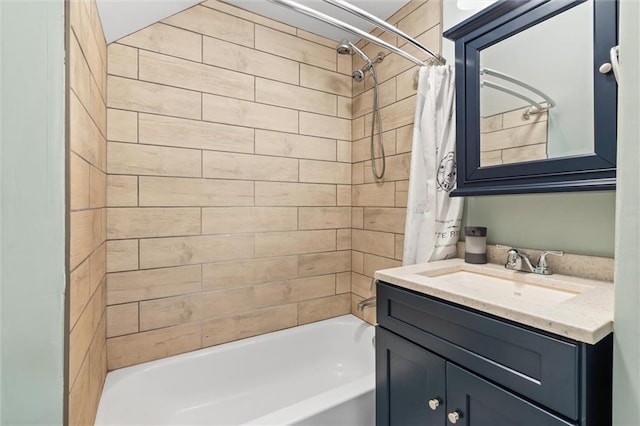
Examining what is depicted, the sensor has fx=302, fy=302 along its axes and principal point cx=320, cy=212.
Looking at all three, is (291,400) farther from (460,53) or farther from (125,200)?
(460,53)

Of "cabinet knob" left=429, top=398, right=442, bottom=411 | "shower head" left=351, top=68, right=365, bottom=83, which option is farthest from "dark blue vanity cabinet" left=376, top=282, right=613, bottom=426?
"shower head" left=351, top=68, right=365, bottom=83

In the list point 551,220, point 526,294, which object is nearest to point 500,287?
point 526,294

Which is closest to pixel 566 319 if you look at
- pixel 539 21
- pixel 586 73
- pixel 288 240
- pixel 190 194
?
pixel 586 73

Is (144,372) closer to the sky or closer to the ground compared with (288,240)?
closer to the ground

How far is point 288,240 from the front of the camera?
2055mm

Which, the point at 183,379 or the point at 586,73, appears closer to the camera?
the point at 586,73

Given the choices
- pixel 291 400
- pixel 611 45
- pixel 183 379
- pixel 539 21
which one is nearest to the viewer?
pixel 611 45

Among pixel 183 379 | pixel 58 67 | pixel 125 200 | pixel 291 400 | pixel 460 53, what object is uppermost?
pixel 460 53

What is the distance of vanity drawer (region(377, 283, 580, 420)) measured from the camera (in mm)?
718

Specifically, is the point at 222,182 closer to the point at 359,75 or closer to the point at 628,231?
the point at 359,75

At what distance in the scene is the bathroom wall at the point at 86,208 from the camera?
2.75 ft

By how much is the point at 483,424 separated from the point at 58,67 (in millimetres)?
1342

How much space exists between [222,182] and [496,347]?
1.56 m

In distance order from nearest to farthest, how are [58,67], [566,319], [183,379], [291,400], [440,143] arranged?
[58,67]
[566,319]
[440,143]
[183,379]
[291,400]
